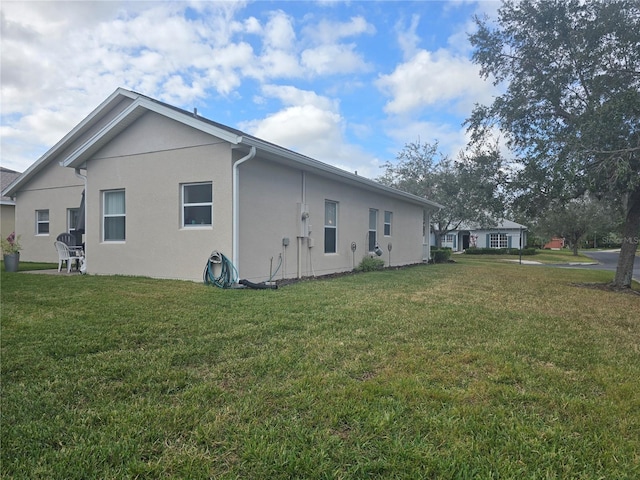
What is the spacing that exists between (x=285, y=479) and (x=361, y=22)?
10890mm

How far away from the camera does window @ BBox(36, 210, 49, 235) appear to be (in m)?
15.6

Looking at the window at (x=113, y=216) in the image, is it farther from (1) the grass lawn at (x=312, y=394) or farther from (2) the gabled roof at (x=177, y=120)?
(1) the grass lawn at (x=312, y=394)

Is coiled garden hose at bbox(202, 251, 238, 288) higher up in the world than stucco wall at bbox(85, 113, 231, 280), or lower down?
lower down

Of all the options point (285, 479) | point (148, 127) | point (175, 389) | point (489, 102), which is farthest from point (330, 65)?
point (285, 479)

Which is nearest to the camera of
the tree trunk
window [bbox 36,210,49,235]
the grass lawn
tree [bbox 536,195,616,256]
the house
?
the grass lawn

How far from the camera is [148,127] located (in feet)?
30.7

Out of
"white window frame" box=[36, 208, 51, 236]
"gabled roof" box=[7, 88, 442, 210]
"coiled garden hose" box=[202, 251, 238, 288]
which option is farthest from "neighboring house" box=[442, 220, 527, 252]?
"coiled garden hose" box=[202, 251, 238, 288]

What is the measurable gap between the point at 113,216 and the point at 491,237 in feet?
128

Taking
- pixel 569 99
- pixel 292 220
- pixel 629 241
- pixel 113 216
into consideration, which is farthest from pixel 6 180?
pixel 629 241

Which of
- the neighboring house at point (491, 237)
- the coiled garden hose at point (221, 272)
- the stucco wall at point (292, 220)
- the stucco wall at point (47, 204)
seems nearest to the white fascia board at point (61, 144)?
the stucco wall at point (47, 204)

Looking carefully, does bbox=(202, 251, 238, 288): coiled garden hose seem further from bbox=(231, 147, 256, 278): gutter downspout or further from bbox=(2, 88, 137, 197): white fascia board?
bbox=(2, 88, 137, 197): white fascia board

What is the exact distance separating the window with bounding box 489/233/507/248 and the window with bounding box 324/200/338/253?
111ft

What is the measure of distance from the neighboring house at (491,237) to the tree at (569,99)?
30081 millimetres

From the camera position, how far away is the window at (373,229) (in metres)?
14.0
